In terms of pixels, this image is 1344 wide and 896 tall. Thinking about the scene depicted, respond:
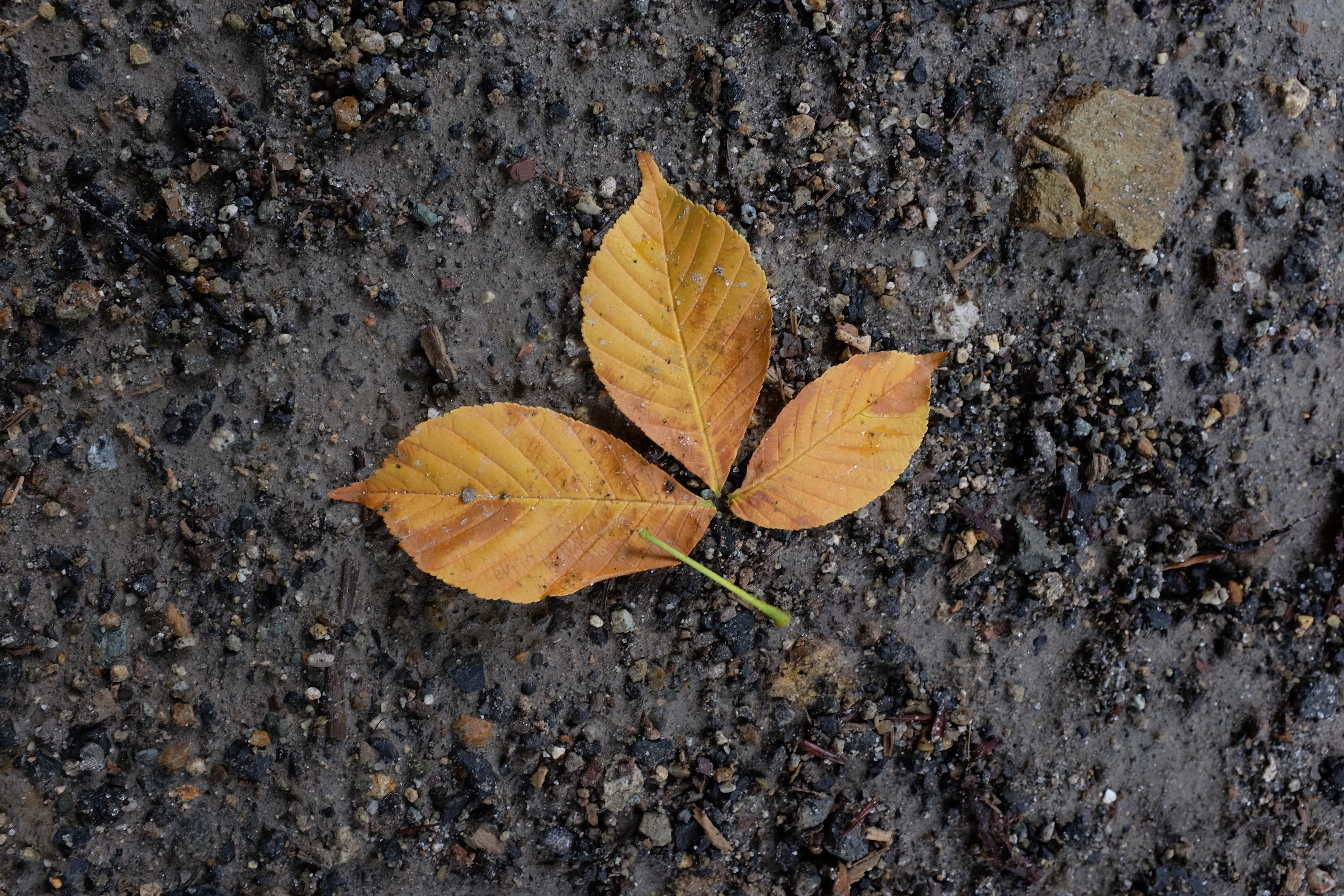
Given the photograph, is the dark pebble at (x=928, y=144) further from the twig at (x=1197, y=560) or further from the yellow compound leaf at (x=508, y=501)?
the twig at (x=1197, y=560)

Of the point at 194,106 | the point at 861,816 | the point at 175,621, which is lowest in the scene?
the point at 861,816

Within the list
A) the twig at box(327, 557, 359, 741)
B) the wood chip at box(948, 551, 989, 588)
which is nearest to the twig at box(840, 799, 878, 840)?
the wood chip at box(948, 551, 989, 588)

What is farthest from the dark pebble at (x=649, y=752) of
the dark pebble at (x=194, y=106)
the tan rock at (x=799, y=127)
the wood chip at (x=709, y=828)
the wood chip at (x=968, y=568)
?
the dark pebble at (x=194, y=106)

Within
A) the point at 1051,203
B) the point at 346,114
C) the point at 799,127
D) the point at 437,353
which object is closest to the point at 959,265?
the point at 1051,203

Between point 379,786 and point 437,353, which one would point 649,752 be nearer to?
point 379,786

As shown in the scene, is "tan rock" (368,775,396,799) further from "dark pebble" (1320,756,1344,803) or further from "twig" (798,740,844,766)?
"dark pebble" (1320,756,1344,803)

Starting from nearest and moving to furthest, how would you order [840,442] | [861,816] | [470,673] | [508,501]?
1. [508,501]
2. [840,442]
3. [470,673]
4. [861,816]

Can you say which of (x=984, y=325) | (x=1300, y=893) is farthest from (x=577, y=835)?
(x=1300, y=893)
